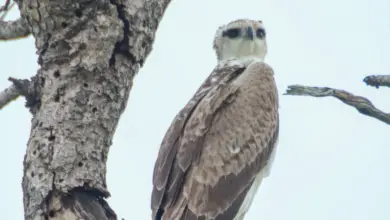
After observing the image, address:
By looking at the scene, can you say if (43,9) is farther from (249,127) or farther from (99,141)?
(249,127)

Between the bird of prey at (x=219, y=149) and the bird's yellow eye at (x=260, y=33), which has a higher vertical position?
the bird's yellow eye at (x=260, y=33)

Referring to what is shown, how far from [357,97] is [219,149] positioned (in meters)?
2.48

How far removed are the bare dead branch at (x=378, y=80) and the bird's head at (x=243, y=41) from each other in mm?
4390

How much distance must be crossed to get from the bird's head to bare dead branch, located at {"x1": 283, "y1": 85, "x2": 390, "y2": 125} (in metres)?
4.04

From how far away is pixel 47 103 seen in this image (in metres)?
5.04

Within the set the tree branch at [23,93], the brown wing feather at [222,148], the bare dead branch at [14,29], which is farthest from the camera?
the brown wing feather at [222,148]

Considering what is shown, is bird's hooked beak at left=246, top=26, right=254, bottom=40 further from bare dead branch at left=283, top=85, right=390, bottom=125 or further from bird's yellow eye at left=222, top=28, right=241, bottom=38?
bare dead branch at left=283, top=85, right=390, bottom=125

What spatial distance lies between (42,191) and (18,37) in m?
1.42

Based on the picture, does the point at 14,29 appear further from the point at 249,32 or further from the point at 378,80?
the point at 249,32

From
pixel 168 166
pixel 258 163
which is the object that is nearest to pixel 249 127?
pixel 258 163

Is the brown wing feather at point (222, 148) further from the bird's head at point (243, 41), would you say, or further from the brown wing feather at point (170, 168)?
the bird's head at point (243, 41)

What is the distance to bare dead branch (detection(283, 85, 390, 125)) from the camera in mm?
4254

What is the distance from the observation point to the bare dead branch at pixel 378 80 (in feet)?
14.2

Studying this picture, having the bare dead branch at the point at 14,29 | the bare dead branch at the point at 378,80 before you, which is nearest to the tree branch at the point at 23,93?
the bare dead branch at the point at 14,29
